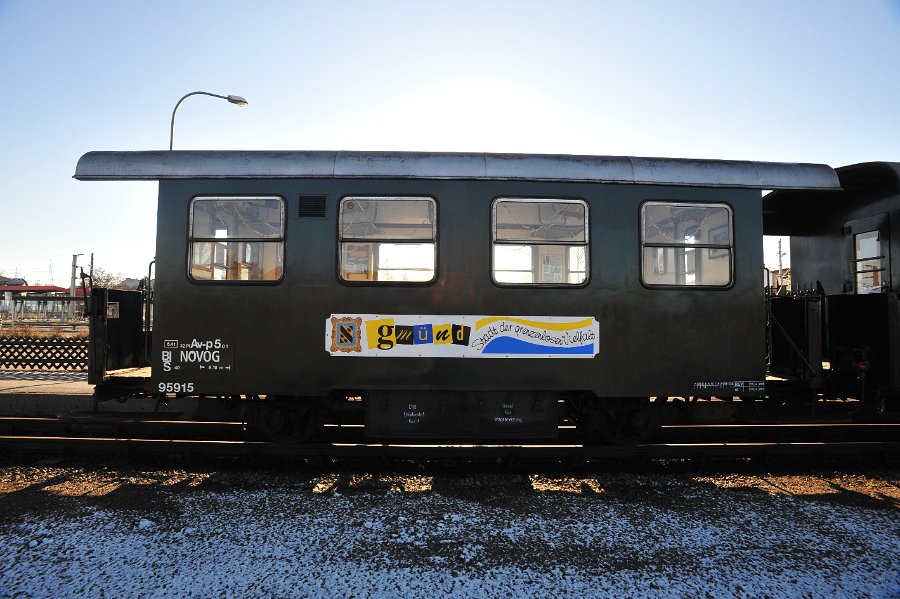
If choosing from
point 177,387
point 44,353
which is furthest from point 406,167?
point 44,353

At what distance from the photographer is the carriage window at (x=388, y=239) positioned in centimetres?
511

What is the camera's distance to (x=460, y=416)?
17.1ft

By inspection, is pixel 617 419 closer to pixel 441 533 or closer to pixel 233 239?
pixel 441 533

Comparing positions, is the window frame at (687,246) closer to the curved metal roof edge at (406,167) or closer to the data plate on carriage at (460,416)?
the curved metal roof edge at (406,167)

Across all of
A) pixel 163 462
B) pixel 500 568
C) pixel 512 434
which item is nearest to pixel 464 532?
pixel 500 568

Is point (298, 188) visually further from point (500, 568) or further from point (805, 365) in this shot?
point (805, 365)

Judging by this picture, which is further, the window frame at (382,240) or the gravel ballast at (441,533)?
the window frame at (382,240)

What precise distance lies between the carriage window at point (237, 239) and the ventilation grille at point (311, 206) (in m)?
0.22

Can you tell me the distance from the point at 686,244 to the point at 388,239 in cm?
323

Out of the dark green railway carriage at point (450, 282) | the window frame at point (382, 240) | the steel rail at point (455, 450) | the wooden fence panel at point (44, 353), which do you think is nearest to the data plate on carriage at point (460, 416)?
the dark green railway carriage at point (450, 282)

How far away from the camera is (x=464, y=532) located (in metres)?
3.88

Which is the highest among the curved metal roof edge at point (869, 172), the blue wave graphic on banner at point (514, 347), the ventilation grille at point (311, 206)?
the curved metal roof edge at point (869, 172)

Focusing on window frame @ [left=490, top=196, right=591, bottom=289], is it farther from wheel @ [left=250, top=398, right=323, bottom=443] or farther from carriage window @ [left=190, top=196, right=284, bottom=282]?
wheel @ [left=250, top=398, right=323, bottom=443]

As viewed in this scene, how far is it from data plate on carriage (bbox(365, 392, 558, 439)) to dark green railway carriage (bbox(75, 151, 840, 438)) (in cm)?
2
